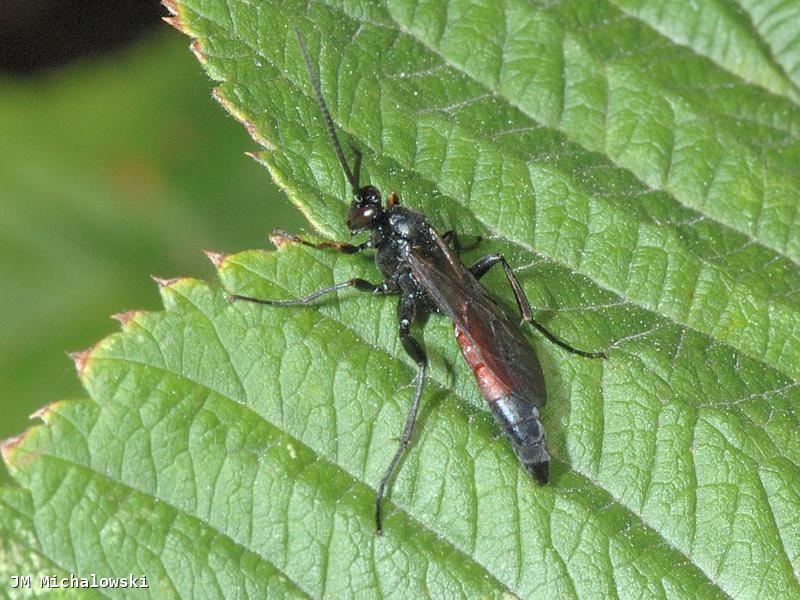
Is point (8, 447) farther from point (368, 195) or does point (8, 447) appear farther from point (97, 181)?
point (97, 181)

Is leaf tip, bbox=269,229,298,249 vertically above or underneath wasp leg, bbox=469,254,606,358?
underneath

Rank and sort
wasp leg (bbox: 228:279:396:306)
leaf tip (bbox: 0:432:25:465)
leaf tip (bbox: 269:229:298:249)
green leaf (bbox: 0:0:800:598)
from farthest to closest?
leaf tip (bbox: 269:229:298:249)
wasp leg (bbox: 228:279:396:306)
green leaf (bbox: 0:0:800:598)
leaf tip (bbox: 0:432:25:465)

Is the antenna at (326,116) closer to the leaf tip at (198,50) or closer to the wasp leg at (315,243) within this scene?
the wasp leg at (315,243)

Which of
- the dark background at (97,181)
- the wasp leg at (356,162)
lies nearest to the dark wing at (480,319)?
the wasp leg at (356,162)

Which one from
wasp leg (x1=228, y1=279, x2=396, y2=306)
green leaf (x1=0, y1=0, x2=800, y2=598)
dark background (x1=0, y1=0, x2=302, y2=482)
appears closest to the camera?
green leaf (x1=0, y1=0, x2=800, y2=598)

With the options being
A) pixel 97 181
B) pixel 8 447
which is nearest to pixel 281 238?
pixel 8 447

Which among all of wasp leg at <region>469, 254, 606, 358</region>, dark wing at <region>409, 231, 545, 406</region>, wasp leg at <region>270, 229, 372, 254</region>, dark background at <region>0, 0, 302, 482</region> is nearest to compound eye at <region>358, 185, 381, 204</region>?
wasp leg at <region>270, 229, 372, 254</region>

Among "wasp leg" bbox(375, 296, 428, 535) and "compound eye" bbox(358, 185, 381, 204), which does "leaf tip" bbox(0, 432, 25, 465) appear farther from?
"compound eye" bbox(358, 185, 381, 204)
